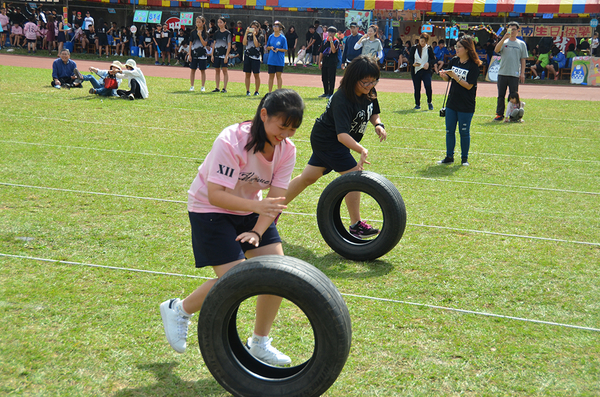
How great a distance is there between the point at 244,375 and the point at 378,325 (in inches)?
52.0

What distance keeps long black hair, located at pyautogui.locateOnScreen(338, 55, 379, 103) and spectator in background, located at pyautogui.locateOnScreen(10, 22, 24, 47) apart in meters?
30.4

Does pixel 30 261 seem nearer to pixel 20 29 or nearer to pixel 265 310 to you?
pixel 265 310

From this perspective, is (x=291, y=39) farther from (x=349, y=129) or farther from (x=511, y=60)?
(x=349, y=129)

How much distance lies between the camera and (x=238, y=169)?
3133mm

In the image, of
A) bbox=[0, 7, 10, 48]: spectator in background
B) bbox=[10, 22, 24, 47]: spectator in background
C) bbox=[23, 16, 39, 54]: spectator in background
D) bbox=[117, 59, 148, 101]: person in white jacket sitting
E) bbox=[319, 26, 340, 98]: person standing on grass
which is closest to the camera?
bbox=[117, 59, 148, 101]: person in white jacket sitting

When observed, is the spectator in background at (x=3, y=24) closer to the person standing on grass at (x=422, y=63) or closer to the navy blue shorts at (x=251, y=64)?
the navy blue shorts at (x=251, y=64)

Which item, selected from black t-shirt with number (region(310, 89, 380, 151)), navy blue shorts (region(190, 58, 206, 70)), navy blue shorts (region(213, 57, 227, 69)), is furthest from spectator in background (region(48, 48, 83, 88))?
black t-shirt with number (region(310, 89, 380, 151))

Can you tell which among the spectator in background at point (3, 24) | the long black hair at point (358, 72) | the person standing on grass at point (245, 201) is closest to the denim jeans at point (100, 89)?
the long black hair at point (358, 72)

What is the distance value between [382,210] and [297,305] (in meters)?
2.44

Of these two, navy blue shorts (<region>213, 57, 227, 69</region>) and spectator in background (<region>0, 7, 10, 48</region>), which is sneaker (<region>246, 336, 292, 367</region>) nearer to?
navy blue shorts (<region>213, 57, 227, 69</region>)

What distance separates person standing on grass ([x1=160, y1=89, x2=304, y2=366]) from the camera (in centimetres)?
307

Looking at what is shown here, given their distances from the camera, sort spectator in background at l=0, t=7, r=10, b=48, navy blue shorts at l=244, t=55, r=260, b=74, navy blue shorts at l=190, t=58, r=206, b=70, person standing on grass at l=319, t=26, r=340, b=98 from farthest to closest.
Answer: spectator in background at l=0, t=7, r=10, b=48 < navy blue shorts at l=190, t=58, r=206, b=70 < person standing on grass at l=319, t=26, r=340, b=98 < navy blue shorts at l=244, t=55, r=260, b=74

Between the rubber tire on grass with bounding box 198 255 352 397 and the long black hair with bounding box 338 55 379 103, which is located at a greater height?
the long black hair with bounding box 338 55 379 103

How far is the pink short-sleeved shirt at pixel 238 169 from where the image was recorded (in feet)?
10.1
